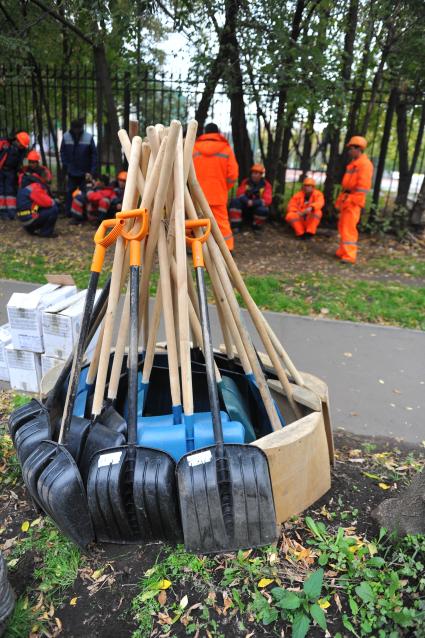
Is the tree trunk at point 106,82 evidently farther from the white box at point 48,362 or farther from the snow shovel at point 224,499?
the snow shovel at point 224,499

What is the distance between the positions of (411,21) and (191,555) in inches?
326

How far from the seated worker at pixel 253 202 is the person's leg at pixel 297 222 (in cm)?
51

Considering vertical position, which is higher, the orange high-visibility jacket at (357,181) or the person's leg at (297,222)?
the orange high-visibility jacket at (357,181)

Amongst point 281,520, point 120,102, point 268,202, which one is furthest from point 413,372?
point 120,102

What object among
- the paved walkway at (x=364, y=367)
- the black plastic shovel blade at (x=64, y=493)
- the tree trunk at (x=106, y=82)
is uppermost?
the tree trunk at (x=106, y=82)

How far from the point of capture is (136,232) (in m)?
2.49

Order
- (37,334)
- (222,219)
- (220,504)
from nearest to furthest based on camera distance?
(220,504)
(37,334)
(222,219)

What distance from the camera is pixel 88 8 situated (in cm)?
578

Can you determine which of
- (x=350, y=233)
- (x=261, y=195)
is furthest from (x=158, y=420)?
(x=261, y=195)

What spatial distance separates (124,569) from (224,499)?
1.88 feet

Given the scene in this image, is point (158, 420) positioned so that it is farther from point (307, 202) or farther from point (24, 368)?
point (307, 202)

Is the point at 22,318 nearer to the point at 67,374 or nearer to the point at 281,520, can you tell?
the point at 67,374

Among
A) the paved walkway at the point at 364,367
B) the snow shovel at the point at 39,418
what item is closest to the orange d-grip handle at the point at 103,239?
the snow shovel at the point at 39,418

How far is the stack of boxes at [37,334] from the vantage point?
3.89m
